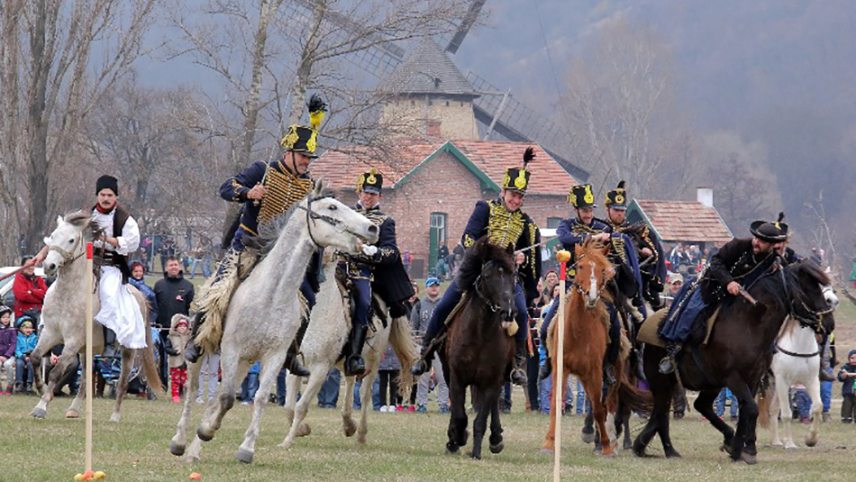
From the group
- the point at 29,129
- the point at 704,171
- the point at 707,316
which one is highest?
the point at 704,171

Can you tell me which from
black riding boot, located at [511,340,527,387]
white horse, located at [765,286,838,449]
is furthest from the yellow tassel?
white horse, located at [765,286,838,449]

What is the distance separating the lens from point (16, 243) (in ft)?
125

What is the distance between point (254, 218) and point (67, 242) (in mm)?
3107

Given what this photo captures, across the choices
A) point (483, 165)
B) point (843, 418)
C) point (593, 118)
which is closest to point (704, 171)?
point (593, 118)

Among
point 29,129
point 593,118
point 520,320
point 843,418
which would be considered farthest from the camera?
point 593,118

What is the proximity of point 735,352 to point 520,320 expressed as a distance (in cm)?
230

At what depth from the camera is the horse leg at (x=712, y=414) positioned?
18.4 metres

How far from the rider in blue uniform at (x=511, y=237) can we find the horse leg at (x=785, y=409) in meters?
4.57

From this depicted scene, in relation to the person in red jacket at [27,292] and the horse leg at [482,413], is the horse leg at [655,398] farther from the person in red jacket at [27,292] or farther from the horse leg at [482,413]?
the person in red jacket at [27,292]

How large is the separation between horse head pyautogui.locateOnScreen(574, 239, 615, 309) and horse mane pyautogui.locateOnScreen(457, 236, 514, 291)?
1190mm

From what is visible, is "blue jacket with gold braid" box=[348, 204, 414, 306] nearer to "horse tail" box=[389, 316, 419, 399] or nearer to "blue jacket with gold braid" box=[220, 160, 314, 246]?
"horse tail" box=[389, 316, 419, 399]

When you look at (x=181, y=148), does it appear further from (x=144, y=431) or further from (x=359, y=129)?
(x=144, y=431)

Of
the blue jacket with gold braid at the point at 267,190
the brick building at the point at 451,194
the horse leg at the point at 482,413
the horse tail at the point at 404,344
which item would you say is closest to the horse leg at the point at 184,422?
the blue jacket with gold braid at the point at 267,190

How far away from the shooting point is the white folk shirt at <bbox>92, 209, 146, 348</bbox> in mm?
18750
